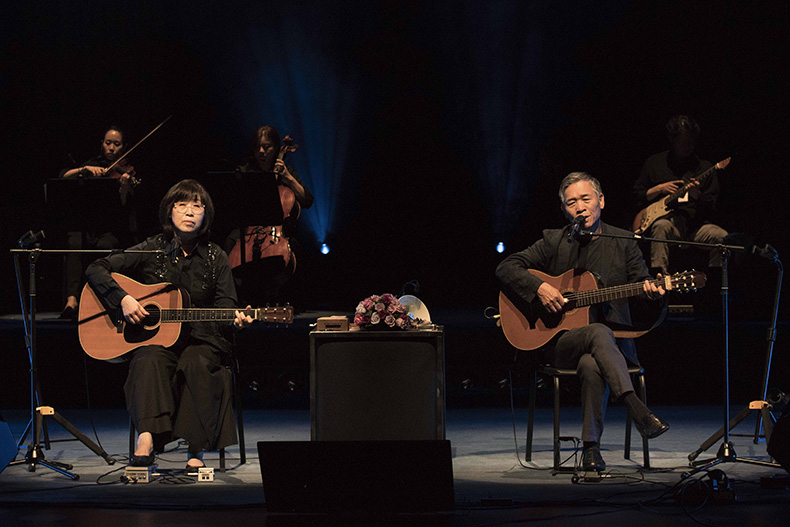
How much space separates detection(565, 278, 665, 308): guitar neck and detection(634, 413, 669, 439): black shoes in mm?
611

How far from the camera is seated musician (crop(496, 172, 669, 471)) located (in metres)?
3.79

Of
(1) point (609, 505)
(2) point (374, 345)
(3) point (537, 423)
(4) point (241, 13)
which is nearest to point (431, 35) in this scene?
(4) point (241, 13)

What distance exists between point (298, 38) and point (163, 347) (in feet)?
15.8

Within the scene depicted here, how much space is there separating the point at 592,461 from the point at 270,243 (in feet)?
10.2

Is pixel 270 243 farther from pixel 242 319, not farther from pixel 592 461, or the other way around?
pixel 592 461

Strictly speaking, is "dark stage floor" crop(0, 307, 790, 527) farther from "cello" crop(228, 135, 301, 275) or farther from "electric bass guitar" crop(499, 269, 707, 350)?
"cello" crop(228, 135, 301, 275)

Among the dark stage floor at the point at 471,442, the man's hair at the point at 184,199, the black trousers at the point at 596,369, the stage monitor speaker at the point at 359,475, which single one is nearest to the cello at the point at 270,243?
the dark stage floor at the point at 471,442

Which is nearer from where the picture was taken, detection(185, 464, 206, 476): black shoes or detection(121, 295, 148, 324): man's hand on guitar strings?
detection(185, 464, 206, 476): black shoes

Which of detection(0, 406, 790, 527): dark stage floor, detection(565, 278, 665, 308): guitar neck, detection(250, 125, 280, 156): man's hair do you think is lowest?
detection(0, 406, 790, 527): dark stage floor

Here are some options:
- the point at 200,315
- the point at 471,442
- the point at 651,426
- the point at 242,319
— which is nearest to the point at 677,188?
the point at 471,442

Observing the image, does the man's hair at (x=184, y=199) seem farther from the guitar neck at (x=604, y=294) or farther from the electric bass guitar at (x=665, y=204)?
the electric bass guitar at (x=665, y=204)

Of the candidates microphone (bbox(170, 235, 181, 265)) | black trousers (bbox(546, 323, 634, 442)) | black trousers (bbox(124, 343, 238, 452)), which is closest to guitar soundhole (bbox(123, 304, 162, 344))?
black trousers (bbox(124, 343, 238, 452))

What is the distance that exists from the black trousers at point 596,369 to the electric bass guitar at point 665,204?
2.48 m

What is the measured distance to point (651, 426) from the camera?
3.57m
